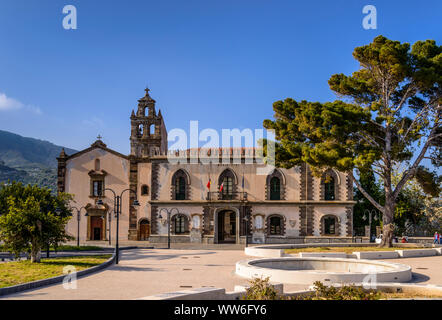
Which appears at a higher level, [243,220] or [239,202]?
[239,202]

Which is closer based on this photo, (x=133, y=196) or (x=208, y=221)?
(x=208, y=221)

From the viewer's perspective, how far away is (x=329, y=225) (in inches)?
1455

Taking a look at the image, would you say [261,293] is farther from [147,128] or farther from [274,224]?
[147,128]

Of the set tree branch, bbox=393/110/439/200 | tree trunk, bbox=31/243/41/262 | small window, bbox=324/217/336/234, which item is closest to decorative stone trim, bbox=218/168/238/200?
small window, bbox=324/217/336/234

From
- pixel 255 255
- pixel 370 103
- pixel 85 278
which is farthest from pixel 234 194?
pixel 85 278

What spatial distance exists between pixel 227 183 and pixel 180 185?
4300 mm

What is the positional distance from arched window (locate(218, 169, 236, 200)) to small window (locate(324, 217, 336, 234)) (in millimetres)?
8470

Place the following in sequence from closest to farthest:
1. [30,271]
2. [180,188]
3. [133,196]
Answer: [30,271]
[180,188]
[133,196]

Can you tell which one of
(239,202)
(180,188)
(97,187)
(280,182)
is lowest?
(239,202)

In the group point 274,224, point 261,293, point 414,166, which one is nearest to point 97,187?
point 274,224

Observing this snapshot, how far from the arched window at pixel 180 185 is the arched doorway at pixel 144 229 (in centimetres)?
483

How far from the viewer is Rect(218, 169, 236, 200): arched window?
37831 mm

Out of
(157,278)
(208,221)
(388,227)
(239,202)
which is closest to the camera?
(157,278)
